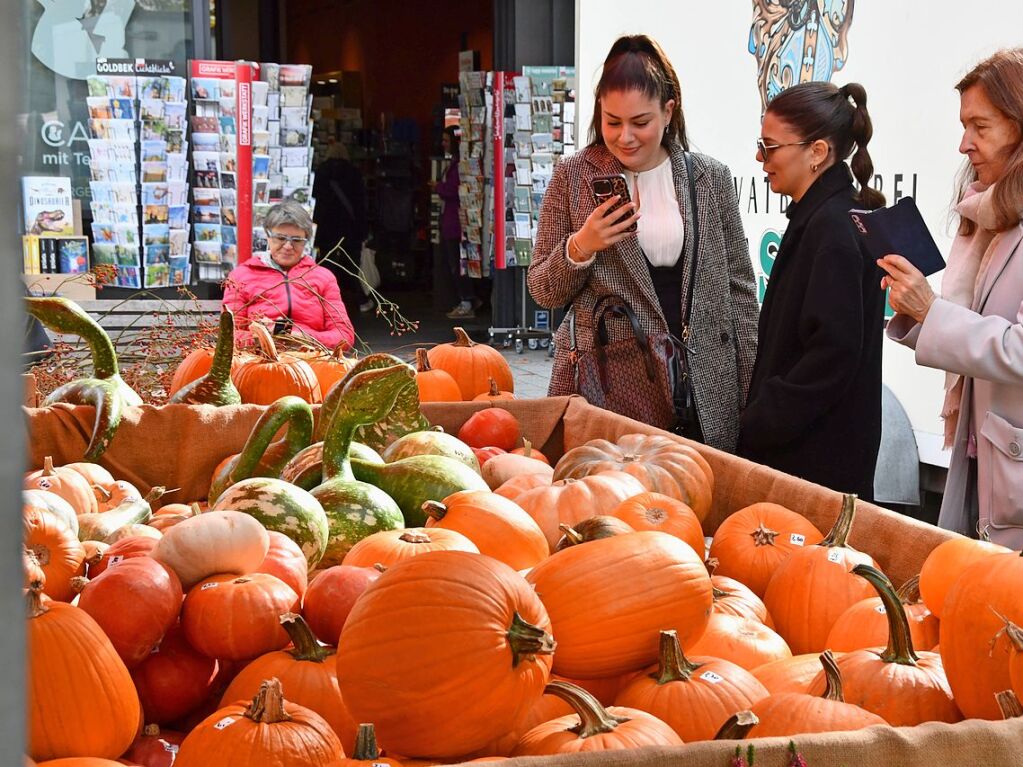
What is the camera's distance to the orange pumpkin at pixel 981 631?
129 centimetres

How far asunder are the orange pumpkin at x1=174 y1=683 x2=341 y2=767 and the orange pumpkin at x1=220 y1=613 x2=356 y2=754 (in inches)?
4.8

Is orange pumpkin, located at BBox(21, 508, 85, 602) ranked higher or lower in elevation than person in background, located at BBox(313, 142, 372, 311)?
lower

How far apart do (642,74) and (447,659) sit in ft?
7.98

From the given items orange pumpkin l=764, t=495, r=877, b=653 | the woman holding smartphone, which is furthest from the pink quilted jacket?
orange pumpkin l=764, t=495, r=877, b=653

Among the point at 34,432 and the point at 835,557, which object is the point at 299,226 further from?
the point at 835,557

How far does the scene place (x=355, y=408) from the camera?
2262 millimetres

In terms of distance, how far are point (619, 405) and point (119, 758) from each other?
2271mm

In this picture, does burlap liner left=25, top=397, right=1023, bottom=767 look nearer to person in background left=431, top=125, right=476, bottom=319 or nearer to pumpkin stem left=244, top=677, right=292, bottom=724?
pumpkin stem left=244, top=677, right=292, bottom=724

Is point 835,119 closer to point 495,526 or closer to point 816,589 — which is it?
point 816,589

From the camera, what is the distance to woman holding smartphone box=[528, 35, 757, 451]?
3309mm

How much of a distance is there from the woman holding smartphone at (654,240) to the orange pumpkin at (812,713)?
6.74 feet

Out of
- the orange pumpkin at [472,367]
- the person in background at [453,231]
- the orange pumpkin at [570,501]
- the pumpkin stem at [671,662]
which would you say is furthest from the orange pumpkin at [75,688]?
the person in background at [453,231]

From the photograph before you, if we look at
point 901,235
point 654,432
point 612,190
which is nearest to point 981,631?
point 901,235

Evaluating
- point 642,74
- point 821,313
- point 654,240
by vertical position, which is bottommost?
point 821,313
